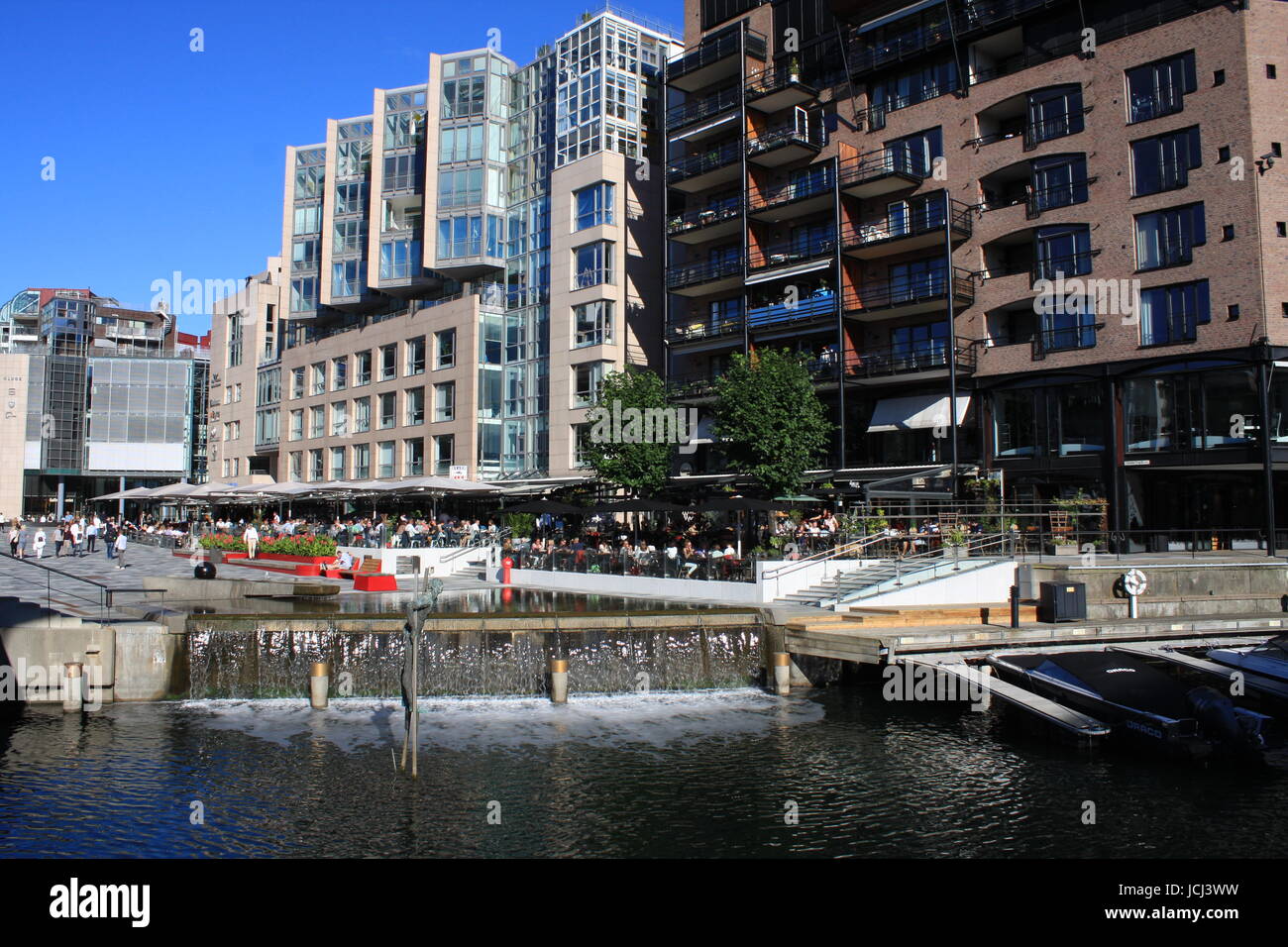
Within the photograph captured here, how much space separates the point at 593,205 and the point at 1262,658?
38.3 m

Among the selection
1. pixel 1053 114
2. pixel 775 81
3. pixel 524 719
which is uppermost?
pixel 775 81

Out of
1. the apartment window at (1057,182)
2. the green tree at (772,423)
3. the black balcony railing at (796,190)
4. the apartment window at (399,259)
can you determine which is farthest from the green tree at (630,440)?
the apartment window at (399,259)

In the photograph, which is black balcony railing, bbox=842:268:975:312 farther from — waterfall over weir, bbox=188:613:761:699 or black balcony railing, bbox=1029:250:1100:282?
waterfall over weir, bbox=188:613:761:699

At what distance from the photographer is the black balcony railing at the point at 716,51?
44344 millimetres

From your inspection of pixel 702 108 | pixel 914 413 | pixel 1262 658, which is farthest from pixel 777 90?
pixel 1262 658

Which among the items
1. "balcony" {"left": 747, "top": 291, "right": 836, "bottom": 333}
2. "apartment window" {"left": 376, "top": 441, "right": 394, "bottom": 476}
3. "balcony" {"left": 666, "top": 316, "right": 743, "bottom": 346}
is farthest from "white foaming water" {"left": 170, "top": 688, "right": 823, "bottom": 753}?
"apartment window" {"left": 376, "top": 441, "right": 394, "bottom": 476}

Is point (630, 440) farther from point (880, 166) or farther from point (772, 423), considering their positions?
point (880, 166)

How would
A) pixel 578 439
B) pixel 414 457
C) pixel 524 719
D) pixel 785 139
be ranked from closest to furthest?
1. pixel 524 719
2. pixel 785 139
3. pixel 578 439
4. pixel 414 457

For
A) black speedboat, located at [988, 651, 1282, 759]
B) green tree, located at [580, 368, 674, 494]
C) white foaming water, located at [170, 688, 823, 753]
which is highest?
green tree, located at [580, 368, 674, 494]

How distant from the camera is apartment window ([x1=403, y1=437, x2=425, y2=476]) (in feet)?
193

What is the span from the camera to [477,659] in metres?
20.8

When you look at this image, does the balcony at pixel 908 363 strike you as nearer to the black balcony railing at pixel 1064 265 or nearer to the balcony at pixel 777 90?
the black balcony railing at pixel 1064 265

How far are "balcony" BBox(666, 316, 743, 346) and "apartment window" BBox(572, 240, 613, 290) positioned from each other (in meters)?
5.03
